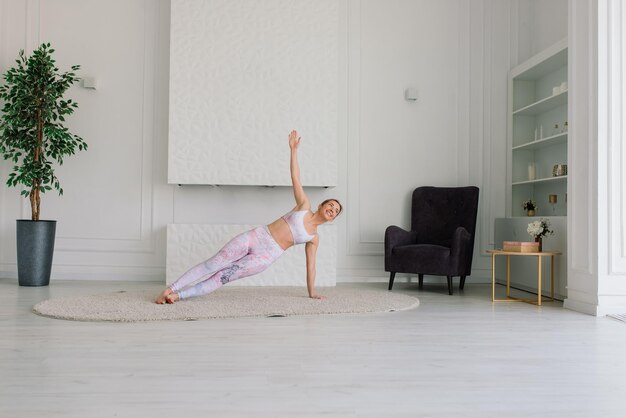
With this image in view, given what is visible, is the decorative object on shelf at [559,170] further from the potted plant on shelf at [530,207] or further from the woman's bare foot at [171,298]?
the woman's bare foot at [171,298]

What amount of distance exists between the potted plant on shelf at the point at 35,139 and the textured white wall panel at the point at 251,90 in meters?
1.07

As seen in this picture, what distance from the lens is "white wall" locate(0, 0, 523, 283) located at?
6168mm

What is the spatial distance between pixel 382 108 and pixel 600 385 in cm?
446

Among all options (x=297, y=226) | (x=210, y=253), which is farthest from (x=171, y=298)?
(x=210, y=253)

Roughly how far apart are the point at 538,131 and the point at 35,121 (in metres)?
5.15

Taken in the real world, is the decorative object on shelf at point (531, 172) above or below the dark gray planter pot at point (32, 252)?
above

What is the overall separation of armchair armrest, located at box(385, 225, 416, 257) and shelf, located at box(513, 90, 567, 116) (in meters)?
1.76

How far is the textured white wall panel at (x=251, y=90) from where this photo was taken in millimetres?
5852

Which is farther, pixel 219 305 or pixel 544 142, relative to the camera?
pixel 544 142

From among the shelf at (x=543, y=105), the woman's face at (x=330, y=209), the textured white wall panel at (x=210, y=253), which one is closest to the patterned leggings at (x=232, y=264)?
the woman's face at (x=330, y=209)

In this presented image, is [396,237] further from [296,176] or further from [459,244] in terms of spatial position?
[296,176]

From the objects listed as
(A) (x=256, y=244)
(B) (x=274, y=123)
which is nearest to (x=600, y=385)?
(A) (x=256, y=244)

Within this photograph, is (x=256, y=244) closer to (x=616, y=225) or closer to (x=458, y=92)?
(x=616, y=225)

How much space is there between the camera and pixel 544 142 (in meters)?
5.73
